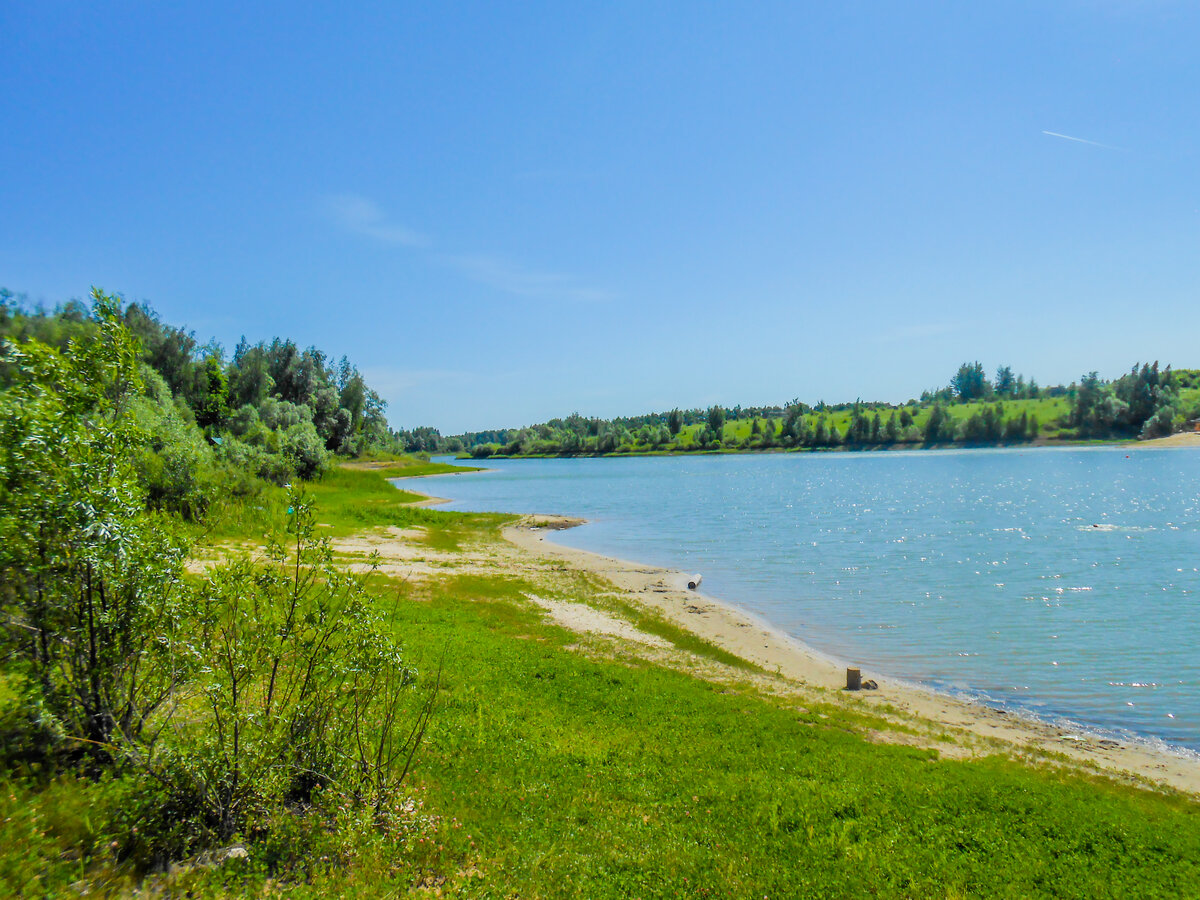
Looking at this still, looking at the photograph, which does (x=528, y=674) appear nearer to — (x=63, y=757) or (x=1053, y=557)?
(x=63, y=757)

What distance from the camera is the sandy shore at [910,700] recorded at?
46.0ft

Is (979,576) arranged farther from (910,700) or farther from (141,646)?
(141,646)

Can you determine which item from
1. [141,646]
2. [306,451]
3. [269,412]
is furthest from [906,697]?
[269,412]

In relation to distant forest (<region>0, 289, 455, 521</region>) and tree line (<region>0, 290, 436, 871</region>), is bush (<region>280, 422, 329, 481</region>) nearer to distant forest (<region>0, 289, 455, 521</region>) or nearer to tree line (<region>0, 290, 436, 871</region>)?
distant forest (<region>0, 289, 455, 521</region>)

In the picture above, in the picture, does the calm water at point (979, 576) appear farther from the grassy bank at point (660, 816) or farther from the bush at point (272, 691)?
the bush at point (272, 691)

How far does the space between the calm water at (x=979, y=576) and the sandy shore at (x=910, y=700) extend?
138cm

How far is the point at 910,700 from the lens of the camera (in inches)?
700

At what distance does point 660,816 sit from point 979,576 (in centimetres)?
3131

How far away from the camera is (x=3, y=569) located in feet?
20.5

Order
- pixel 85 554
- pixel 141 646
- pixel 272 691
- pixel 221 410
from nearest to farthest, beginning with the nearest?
pixel 85 554, pixel 141 646, pixel 272 691, pixel 221 410

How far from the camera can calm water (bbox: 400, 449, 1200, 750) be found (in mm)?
19750

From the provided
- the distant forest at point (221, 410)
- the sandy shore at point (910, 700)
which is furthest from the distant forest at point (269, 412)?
the sandy shore at point (910, 700)

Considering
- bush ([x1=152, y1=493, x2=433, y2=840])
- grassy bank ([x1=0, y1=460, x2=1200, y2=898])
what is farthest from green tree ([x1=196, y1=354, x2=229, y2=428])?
bush ([x1=152, y1=493, x2=433, y2=840])

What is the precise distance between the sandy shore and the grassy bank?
1.27 metres
